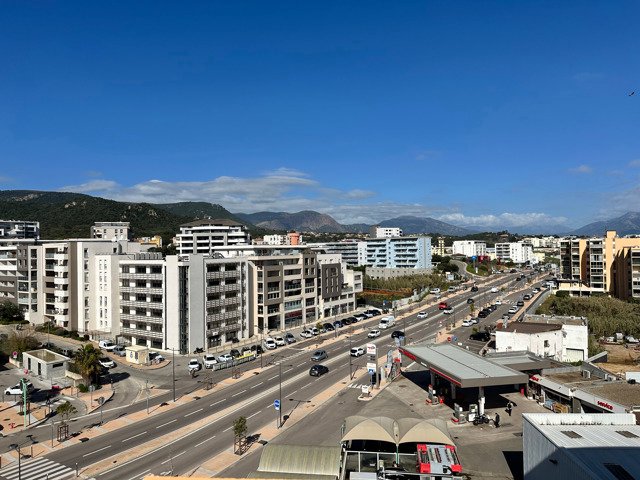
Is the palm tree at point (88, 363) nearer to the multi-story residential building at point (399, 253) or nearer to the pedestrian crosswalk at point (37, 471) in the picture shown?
the pedestrian crosswalk at point (37, 471)

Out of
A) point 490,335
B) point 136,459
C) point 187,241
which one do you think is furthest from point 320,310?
point 187,241

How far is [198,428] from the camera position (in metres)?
38.8

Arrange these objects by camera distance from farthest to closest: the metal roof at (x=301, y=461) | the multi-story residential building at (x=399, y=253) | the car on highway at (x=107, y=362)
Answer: the multi-story residential building at (x=399, y=253) → the car on highway at (x=107, y=362) → the metal roof at (x=301, y=461)

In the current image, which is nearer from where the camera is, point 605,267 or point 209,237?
point 605,267

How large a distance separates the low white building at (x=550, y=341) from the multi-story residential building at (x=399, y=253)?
10730 cm

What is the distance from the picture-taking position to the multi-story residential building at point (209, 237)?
161750mm

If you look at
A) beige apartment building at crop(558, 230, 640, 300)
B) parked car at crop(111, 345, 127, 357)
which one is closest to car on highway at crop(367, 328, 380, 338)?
parked car at crop(111, 345, 127, 357)

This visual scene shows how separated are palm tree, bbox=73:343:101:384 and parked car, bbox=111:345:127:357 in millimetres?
14597

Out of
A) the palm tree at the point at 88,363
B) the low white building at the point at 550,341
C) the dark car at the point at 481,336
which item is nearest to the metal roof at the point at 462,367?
the low white building at the point at 550,341

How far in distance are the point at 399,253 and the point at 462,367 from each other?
428 feet

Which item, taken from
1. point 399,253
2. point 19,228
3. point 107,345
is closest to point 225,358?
point 107,345

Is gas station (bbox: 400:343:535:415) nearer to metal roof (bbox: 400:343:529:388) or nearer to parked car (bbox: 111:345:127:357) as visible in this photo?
metal roof (bbox: 400:343:529:388)

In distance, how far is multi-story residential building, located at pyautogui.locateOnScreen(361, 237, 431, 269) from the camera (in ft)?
547

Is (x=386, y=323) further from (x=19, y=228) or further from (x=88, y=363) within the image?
(x=19, y=228)
